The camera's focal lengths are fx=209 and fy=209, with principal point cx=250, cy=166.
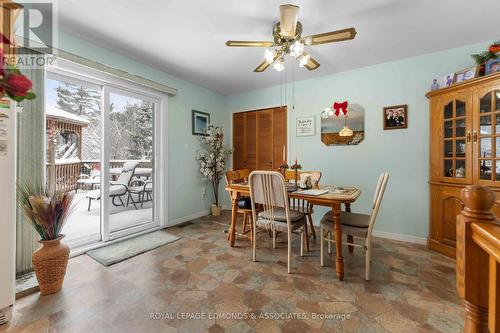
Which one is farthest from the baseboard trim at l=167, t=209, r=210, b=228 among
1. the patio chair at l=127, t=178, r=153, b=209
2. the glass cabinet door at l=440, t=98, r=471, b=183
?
the glass cabinet door at l=440, t=98, r=471, b=183

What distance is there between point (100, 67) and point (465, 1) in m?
3.72

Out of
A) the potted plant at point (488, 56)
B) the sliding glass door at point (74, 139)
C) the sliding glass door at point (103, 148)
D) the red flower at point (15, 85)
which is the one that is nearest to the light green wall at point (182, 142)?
the sliding glass door at point (103, 148)

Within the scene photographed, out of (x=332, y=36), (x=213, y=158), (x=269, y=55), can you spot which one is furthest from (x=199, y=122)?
(x=332, y=36)

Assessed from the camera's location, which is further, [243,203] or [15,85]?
[243,203]

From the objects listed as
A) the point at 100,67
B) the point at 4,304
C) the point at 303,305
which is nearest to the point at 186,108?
the point at 100,67

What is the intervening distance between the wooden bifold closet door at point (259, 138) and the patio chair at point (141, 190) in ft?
5.81

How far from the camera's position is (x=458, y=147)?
7.77 ft

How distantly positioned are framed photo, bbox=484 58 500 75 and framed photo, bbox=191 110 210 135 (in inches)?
151

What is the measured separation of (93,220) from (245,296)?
300cm

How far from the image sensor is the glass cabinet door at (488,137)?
2.08 m

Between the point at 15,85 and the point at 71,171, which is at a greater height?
the point at 15,85

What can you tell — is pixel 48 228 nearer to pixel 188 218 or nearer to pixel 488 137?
pixel 188 218

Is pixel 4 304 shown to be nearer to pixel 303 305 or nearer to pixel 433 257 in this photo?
pixel 303 305

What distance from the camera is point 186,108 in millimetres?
3734
